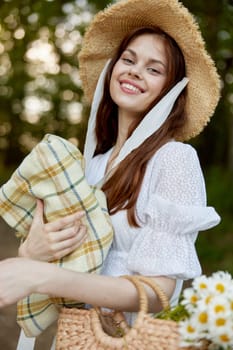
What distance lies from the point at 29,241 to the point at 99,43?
2.79ft

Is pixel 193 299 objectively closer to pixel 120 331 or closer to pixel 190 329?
pixel 190 329

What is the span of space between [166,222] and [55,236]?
0.31 metres

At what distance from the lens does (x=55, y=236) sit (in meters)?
1.98

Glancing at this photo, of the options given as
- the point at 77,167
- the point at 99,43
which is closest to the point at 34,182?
the point at 77,167

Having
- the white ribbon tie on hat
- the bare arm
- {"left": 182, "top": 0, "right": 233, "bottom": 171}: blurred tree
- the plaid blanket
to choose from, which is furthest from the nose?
{"left": 182, "top": 0, "right": 233, "bottom": 171}: blurred tree

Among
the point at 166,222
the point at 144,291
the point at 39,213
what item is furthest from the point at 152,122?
the point at 144,291

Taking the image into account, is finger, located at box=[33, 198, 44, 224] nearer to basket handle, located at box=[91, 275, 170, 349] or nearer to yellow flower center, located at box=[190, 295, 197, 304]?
basket handle, located at box=[91, 275, 170, 349]

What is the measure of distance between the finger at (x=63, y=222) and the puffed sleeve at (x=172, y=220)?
0.20 m

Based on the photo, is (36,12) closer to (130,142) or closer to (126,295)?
(130,142)

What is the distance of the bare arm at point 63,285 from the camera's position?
178 centimetres

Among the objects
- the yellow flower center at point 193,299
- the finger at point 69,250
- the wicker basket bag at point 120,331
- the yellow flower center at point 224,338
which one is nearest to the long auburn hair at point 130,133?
the finger at point 69,250

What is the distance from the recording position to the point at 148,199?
2.11 metres

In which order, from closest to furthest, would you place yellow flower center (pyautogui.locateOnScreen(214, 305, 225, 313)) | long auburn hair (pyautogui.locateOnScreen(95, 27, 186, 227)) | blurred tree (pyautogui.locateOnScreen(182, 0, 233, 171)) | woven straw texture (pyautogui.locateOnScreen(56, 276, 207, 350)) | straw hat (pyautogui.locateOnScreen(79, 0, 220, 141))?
yellow flower center (pyautogui.locateOnScreen(214, 305, 225, 313)) → woven straw texture (pyautogui.locateOnScreen(56, 276, 207, 350)) → long auburn hair (pyautogui.locateOnScreen(95, 27, 186, 227)) → straw hat (pyautogui.locateOnScreen(79, 0, 220, 141)) → blurred tree (pyautogui.locateOnScreen(182, 0, 233, 171))

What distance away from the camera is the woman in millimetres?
1878
